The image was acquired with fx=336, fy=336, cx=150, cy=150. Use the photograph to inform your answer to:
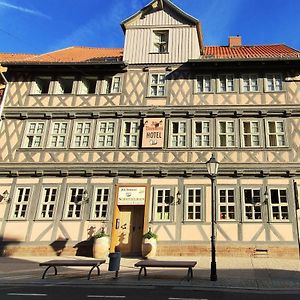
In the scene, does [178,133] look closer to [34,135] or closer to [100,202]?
[100,202]


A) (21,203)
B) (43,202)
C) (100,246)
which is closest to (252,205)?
(100,246)

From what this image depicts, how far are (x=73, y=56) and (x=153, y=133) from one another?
770 cm

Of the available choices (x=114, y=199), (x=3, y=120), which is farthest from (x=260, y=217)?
(x=3, y=120)

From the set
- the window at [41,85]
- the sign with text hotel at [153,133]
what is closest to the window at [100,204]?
the sign with text hotel at [153,133]

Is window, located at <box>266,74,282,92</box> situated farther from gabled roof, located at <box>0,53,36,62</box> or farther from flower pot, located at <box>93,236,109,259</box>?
gabled roof, located at <box>0,53,36,62</box>

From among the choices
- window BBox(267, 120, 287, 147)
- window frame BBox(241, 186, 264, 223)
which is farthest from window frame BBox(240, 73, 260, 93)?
window frame BBox(241, 186, 264, 223)

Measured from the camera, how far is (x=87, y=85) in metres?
17.7

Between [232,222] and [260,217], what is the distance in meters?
1.21

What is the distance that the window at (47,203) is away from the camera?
1512 cm

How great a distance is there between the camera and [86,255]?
14.2m

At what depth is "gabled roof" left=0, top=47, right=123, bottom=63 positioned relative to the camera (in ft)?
61.4

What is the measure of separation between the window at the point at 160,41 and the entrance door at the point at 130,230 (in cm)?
826

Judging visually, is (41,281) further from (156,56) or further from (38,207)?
(156,56)

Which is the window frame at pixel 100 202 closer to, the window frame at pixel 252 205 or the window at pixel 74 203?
the window at pixel 74 203
